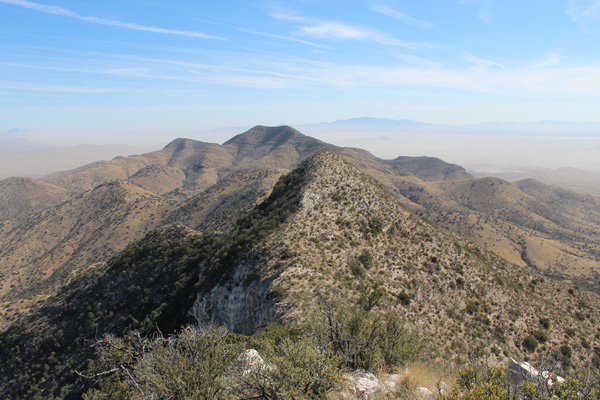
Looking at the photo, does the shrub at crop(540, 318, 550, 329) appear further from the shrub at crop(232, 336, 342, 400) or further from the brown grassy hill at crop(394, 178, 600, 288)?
the brown grassy hill at crop(394, 178, 600, 288)

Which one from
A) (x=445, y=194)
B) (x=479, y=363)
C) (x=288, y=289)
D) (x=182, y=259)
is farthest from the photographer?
(x=445, y=194)

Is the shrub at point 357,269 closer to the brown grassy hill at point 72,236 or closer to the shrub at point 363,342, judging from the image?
the shrub at point 363,342

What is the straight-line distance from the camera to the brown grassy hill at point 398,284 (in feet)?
81.0

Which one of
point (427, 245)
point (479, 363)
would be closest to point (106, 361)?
point (479, 363)

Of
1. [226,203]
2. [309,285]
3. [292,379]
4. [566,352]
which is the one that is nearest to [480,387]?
[292,379]

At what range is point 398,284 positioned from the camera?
91.8 feet

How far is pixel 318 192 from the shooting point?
37156 millimetres

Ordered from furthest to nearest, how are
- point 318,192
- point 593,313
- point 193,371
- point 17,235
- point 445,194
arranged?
point 445,194, point 17,235, point 318,192, point 593,313, point 193,371

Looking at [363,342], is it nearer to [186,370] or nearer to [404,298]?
[186,370]

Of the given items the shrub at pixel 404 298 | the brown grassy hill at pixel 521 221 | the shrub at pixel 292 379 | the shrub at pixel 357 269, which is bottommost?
the brown grassy hill at pixel 521 221

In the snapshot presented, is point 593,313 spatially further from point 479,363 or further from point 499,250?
point 499,250

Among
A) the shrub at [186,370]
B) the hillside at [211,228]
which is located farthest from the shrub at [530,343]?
the hillside at [211,228]

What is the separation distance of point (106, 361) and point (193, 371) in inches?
258

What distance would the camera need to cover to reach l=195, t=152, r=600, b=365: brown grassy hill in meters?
24.7
